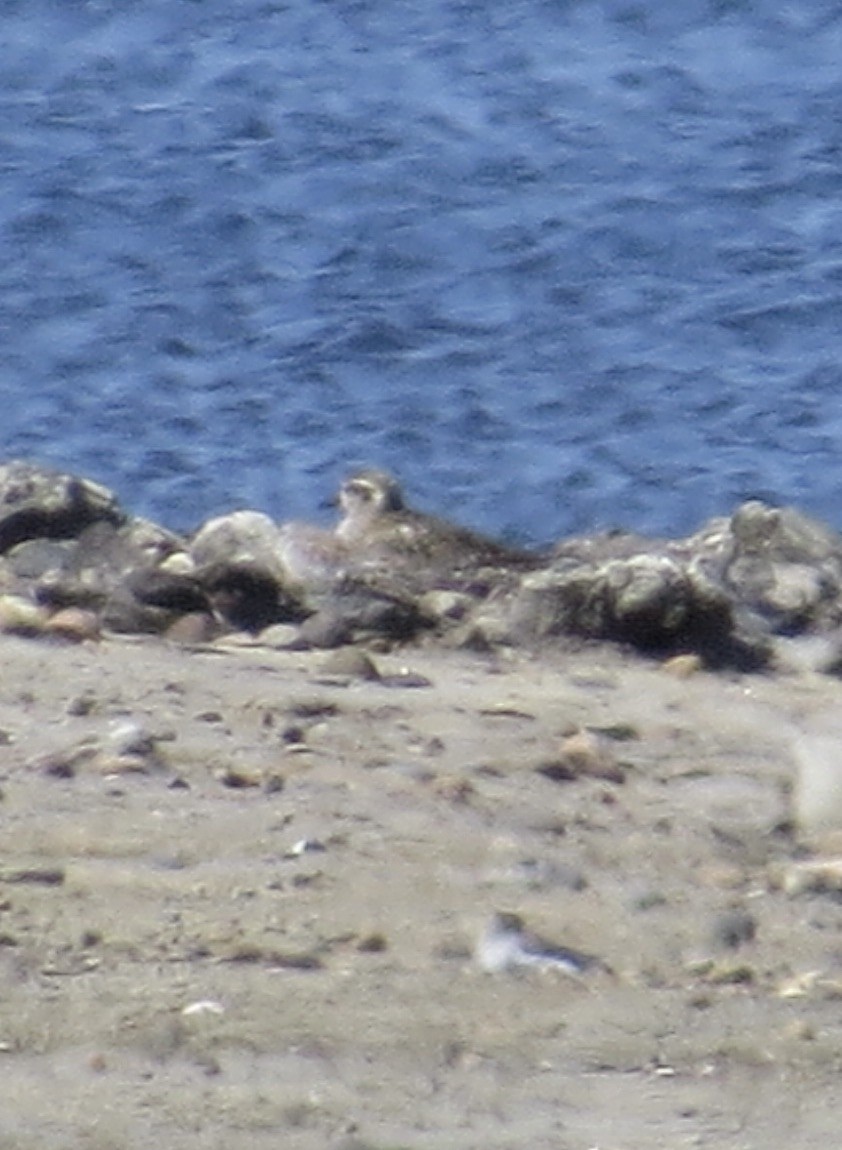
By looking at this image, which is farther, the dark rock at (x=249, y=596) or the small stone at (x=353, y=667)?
the dark rock at (x=249, y=596)

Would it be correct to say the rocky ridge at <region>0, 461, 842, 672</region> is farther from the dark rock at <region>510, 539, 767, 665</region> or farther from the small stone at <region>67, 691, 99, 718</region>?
the small stone at <region>67, 691, 99, 718</region>

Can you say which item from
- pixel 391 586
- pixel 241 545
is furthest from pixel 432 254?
pixel 391 586

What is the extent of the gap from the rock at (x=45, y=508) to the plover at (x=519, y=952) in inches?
111

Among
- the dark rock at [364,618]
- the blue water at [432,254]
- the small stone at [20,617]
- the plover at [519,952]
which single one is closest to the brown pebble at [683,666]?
the dark rock at [364,618]

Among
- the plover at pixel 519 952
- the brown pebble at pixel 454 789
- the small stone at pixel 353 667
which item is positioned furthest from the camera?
the small stone at pixel 353 667

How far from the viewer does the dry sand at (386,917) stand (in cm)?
479

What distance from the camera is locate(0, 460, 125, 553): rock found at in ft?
25.9

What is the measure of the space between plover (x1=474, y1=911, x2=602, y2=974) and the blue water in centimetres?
492

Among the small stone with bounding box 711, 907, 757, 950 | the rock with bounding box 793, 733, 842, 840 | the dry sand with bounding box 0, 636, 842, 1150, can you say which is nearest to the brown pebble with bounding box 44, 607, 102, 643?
the dry sand with bounding box 0, 636, 842, 1150

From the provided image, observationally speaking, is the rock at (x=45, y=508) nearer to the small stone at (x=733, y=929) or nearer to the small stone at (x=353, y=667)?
the small stone at (x=353, y=667)

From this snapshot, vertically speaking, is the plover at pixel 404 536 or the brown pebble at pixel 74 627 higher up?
the brown pebble at pixel 74 627

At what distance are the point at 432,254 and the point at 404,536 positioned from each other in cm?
462

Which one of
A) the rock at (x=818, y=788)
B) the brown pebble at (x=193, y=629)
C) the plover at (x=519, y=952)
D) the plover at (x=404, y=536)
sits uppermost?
the plover at (x=519, y=952)

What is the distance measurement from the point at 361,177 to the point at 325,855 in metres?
7.75
